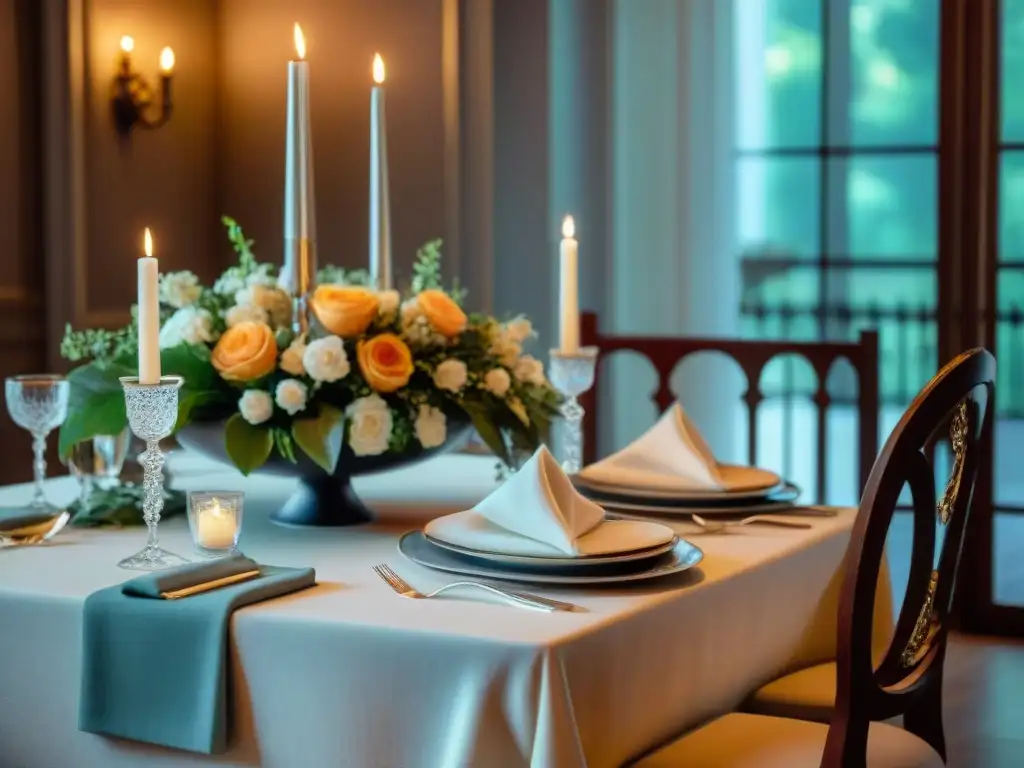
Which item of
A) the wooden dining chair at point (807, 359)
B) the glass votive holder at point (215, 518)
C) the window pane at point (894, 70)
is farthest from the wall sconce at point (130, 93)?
the glass votive holder at point (215, 518)

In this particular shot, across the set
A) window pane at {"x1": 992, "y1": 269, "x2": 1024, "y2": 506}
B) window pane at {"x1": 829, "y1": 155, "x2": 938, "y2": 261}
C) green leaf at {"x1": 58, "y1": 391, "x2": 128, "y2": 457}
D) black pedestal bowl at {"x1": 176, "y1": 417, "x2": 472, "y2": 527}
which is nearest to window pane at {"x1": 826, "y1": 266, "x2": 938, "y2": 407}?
window pane at {"x1": 829, "y1": 155, "x2": 938, "y2": 261}

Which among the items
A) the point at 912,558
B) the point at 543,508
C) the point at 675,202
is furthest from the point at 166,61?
the point at 912,558

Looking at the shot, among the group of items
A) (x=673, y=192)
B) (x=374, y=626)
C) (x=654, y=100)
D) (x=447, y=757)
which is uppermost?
(x=654, y=100)

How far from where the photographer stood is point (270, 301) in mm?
1723

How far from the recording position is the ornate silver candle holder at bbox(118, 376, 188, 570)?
1475 mm

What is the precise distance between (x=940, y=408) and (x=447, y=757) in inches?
22.6

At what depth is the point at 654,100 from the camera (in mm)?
4148

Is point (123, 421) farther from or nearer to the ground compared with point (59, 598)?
Result: farther from the ground

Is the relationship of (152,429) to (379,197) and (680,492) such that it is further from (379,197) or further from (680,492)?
(680,492)

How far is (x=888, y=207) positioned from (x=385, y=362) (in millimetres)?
2733

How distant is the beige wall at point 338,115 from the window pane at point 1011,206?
1541mm

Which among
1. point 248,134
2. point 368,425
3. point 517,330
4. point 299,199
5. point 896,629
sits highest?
point 248,134

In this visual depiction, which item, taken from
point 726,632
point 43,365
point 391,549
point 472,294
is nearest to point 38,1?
point 43,365

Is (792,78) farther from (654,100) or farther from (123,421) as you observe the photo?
(123,421)
